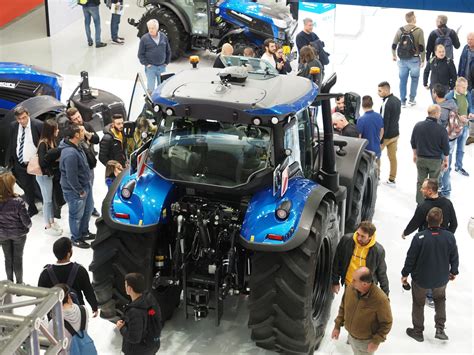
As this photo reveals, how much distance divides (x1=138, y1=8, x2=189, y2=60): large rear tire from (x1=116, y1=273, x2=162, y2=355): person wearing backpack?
9.13m

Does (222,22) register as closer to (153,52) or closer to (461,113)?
(153,52)

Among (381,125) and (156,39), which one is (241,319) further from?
(156,39)

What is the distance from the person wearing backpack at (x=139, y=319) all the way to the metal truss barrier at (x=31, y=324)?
1.67m

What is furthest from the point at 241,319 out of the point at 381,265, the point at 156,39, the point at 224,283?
the point at 156,39

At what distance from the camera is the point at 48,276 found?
6.71 meters

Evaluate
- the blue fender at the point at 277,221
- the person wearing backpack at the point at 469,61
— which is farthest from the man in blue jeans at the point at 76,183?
the person wearing backpack at the point at 469,61

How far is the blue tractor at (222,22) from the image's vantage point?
14.4 m

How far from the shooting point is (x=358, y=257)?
720 cm

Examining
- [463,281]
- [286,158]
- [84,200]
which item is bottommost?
[463,281]

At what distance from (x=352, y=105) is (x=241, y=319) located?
3.33 m

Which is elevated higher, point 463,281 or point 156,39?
point 156,39

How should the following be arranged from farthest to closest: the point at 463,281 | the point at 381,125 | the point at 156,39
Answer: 1. the point at 156,39
2. the point at 381,125
3. the point at 463,281

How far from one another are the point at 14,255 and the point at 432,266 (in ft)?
12.5

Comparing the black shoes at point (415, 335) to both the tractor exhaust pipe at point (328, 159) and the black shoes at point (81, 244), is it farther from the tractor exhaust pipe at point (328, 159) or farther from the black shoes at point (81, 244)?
the black shoes at point (81, 244)
